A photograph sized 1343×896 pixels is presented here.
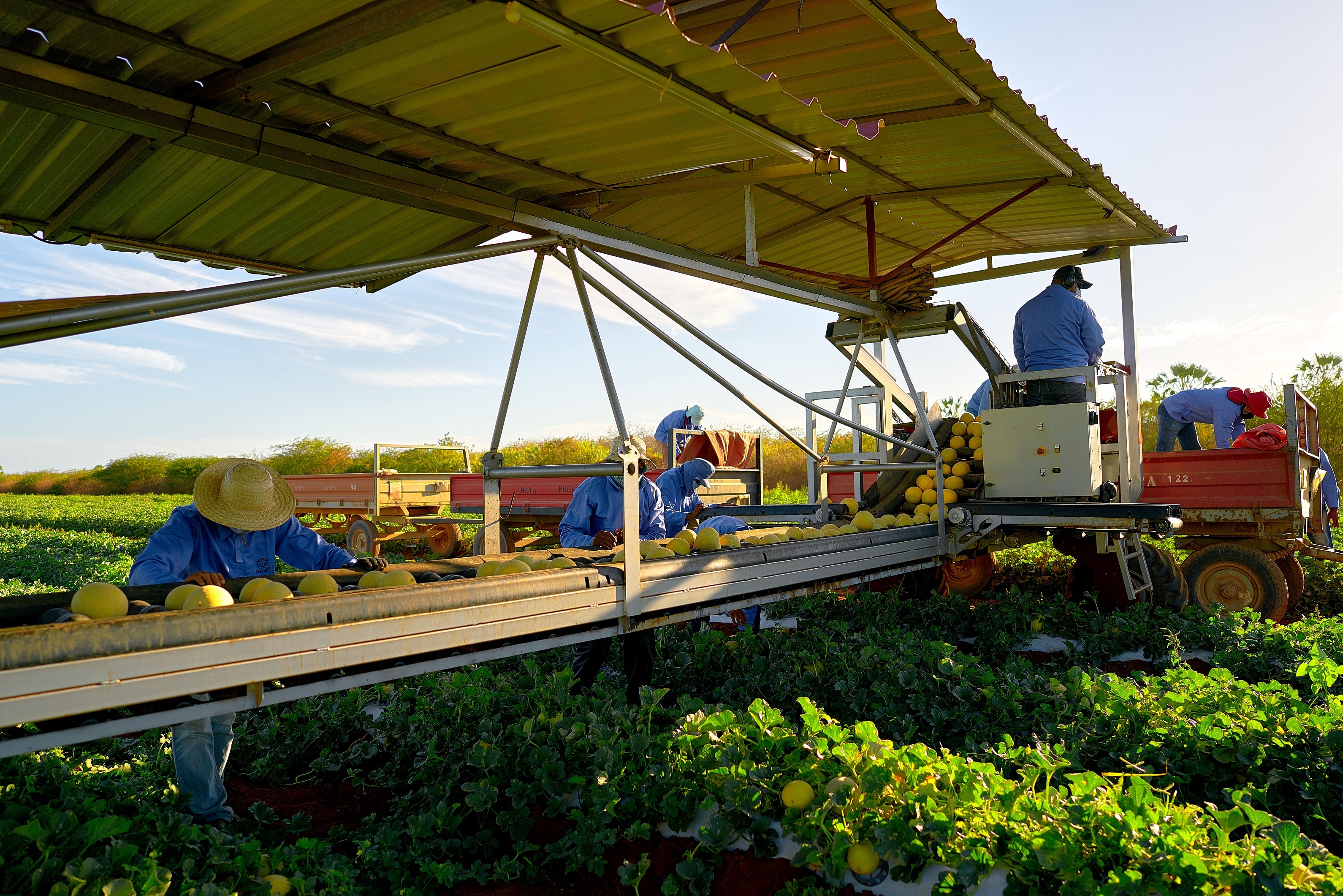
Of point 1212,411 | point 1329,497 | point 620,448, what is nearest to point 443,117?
point 620,448

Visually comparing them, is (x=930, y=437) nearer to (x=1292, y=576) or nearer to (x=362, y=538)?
(x=1292, y=576)

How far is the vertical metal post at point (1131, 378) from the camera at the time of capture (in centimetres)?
636

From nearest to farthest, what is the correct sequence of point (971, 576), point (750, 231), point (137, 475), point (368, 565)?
point (368, 565), point (750, 231), point (971, 576), point (137, 475)

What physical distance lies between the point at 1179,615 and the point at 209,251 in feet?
23.0

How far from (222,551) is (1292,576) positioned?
855cm

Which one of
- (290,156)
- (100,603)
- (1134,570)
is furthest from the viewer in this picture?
(1134,570)

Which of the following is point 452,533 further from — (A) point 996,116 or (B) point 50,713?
(B) point 50,713

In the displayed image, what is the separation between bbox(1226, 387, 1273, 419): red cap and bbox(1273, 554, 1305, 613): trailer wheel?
1.68 meters

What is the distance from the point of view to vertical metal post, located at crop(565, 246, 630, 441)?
354cm

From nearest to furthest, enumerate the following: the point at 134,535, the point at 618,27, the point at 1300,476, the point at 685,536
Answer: the point at 618,27 → the point at 685,536 → the point at 1300,476 → the point at 134,535

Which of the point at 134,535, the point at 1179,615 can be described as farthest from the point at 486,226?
the point at 134,535

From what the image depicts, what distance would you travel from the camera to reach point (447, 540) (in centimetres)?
1426

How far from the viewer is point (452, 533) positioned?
14266 millimetres

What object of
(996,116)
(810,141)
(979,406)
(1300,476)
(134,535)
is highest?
(996,116)
